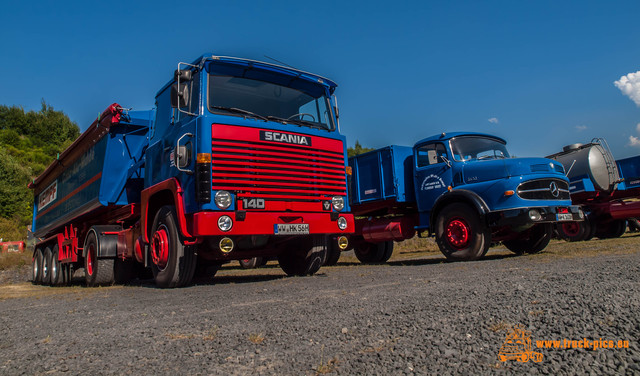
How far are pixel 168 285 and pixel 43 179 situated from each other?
882 cm

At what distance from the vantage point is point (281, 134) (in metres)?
6.37

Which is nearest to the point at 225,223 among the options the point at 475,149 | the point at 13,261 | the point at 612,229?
the point at 475,149

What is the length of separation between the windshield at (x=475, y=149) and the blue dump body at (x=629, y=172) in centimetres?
711

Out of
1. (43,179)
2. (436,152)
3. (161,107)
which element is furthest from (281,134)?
(43,179)

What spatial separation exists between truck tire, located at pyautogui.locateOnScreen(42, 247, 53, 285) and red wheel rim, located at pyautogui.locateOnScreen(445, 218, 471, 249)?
32.2 ft

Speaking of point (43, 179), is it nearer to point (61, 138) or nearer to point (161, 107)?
point (161, 107)

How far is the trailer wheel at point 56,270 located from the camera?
426 inches

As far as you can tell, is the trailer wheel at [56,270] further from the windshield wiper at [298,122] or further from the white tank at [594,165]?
the white tank at [594,165]

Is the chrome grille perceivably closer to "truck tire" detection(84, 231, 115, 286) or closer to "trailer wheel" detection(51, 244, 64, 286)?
"truck tire" detection(84, 231, 115, 286)

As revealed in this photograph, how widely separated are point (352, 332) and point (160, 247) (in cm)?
446

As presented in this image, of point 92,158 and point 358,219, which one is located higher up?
point 92,158

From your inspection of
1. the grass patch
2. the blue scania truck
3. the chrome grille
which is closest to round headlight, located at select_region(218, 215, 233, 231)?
the blue scania truck

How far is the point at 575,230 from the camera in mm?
14289

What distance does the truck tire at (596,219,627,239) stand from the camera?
48.4ft
